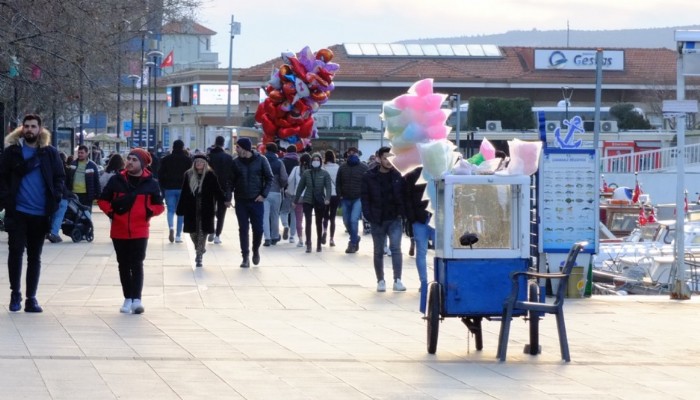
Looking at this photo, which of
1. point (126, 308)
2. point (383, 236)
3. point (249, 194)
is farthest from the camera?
point (249, 194)

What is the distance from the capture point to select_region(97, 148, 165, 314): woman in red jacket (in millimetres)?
→ 14016

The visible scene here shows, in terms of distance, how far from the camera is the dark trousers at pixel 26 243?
13.7 m

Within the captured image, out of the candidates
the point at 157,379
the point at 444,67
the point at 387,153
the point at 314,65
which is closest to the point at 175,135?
the point at 444,67

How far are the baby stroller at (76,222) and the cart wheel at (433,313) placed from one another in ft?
46.4

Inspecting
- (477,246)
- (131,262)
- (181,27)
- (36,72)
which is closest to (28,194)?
(131,262)

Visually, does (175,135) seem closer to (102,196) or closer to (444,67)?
(444,67)

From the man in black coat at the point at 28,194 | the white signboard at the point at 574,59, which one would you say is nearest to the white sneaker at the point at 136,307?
the man in black coat at the point at 28,194

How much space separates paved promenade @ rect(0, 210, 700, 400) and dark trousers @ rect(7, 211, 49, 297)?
1.14 feet

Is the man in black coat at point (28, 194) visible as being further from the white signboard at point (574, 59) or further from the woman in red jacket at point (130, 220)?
the white signboard at point (574, 59)

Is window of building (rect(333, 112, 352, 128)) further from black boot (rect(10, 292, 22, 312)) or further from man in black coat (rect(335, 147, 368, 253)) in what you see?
black boot (rect(10, 292, 22, 312))

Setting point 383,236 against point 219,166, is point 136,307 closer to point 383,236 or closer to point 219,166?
point 383,236

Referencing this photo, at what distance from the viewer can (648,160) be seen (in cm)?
5478

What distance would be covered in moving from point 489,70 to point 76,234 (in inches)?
2689

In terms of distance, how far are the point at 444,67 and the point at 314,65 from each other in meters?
58.5
